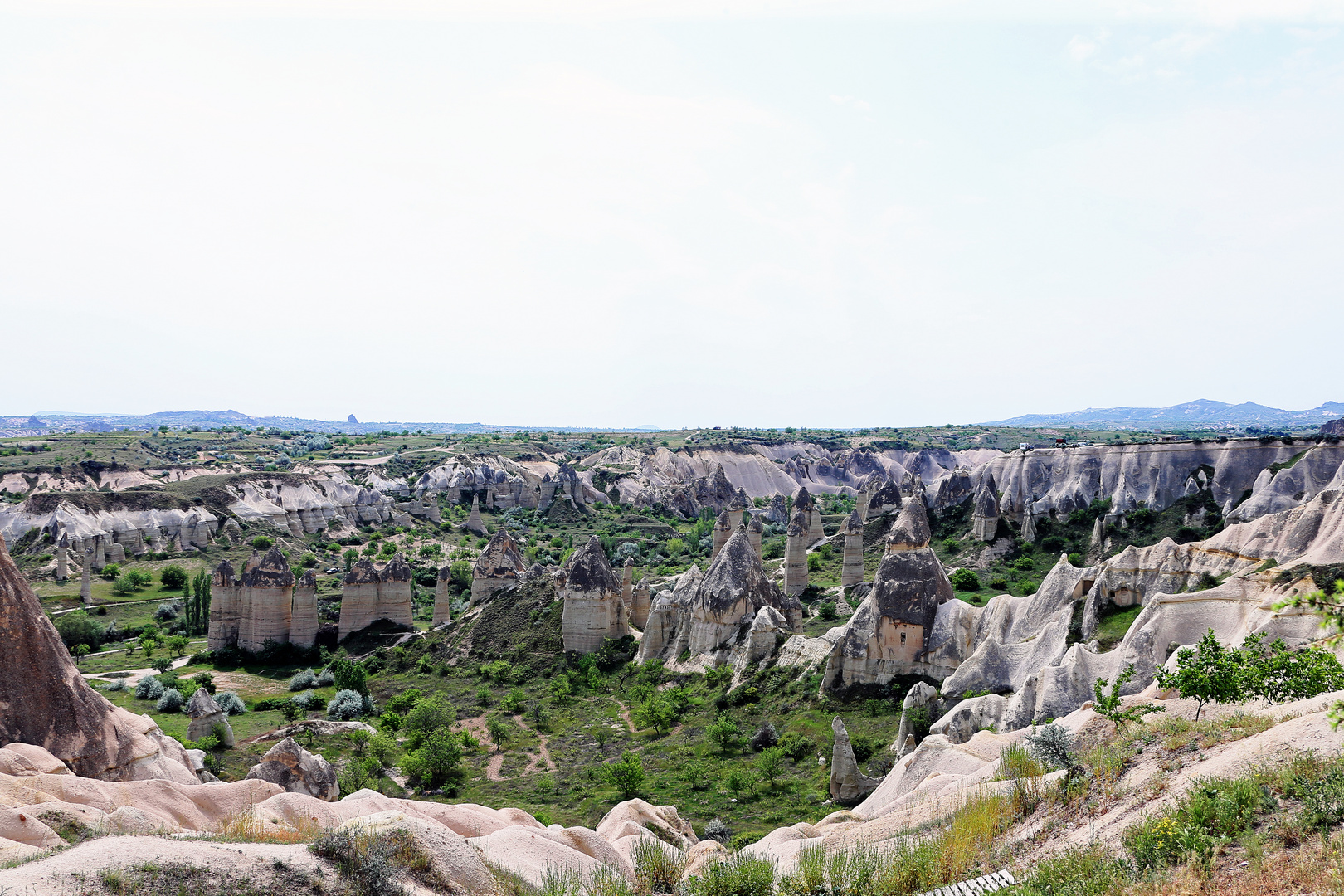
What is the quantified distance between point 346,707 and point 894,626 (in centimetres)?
2462

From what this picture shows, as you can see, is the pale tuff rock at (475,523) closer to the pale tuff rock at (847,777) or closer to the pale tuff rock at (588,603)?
the pale tuff rock at (588,603)

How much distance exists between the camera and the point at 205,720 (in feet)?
99.6

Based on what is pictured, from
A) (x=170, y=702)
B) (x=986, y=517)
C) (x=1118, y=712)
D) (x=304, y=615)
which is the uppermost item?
(x=1118, y=712)

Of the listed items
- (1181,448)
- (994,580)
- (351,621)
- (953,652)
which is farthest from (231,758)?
(1181,448)

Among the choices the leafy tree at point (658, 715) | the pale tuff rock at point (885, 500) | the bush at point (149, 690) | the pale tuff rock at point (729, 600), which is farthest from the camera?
the pale tuff rock at point (885, 500)

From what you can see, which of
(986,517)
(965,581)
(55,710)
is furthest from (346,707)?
(986,517)

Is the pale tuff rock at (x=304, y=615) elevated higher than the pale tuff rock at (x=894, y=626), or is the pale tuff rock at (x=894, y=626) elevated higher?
the pale tuff rock at (x=894, y=626)

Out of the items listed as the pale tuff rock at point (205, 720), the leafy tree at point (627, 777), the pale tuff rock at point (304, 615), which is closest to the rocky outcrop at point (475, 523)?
the pale tuff rock at point (304, 615)

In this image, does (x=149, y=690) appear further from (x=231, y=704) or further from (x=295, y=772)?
(x=295, y=772)

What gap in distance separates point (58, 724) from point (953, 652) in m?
25.1

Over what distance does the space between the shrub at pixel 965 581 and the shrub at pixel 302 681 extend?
38.2m

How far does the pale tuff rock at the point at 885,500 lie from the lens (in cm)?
7231

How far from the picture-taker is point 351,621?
160ft

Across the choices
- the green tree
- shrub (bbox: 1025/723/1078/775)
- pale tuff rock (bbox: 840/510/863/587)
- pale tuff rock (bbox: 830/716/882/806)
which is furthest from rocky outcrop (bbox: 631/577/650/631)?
shrub (bbox: 1025/723/1078/775)
